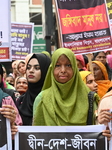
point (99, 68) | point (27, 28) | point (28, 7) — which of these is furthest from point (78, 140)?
point (28, 7)

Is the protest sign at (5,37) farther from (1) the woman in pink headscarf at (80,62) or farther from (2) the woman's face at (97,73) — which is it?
(1) the woman in pink headscarf at (80,62)

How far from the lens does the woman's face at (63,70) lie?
13.1ft

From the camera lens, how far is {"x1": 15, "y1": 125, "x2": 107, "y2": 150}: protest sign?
357cm

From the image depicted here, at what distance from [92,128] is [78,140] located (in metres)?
0.16

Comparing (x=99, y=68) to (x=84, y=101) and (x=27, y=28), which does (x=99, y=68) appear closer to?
(x=84, y=101)

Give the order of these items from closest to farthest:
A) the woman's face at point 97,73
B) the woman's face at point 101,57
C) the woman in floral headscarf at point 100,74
A: the woman in floral headscarf at point 100,74 → the woman's face at point 97,73 → the woman's face at point 101,57

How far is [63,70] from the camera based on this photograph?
399 centimetres

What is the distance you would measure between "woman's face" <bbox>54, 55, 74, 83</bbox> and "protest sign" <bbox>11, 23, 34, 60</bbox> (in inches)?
190

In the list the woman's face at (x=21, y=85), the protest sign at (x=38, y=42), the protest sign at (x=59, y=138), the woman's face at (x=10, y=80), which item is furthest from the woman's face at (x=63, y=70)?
the protest sign at (x=38, y=42)

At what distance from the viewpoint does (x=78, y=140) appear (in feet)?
11.7

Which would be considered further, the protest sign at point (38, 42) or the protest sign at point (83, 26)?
the protest sign at point (38, 42)

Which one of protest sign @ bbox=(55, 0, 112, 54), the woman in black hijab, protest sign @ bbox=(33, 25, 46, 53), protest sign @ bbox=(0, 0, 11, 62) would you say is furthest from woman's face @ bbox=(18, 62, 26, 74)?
protest sign @ bbox=(33, 25, 46, 53)

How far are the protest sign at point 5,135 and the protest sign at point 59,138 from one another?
8cm

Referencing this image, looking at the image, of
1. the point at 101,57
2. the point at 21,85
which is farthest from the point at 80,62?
the point at 21,85
